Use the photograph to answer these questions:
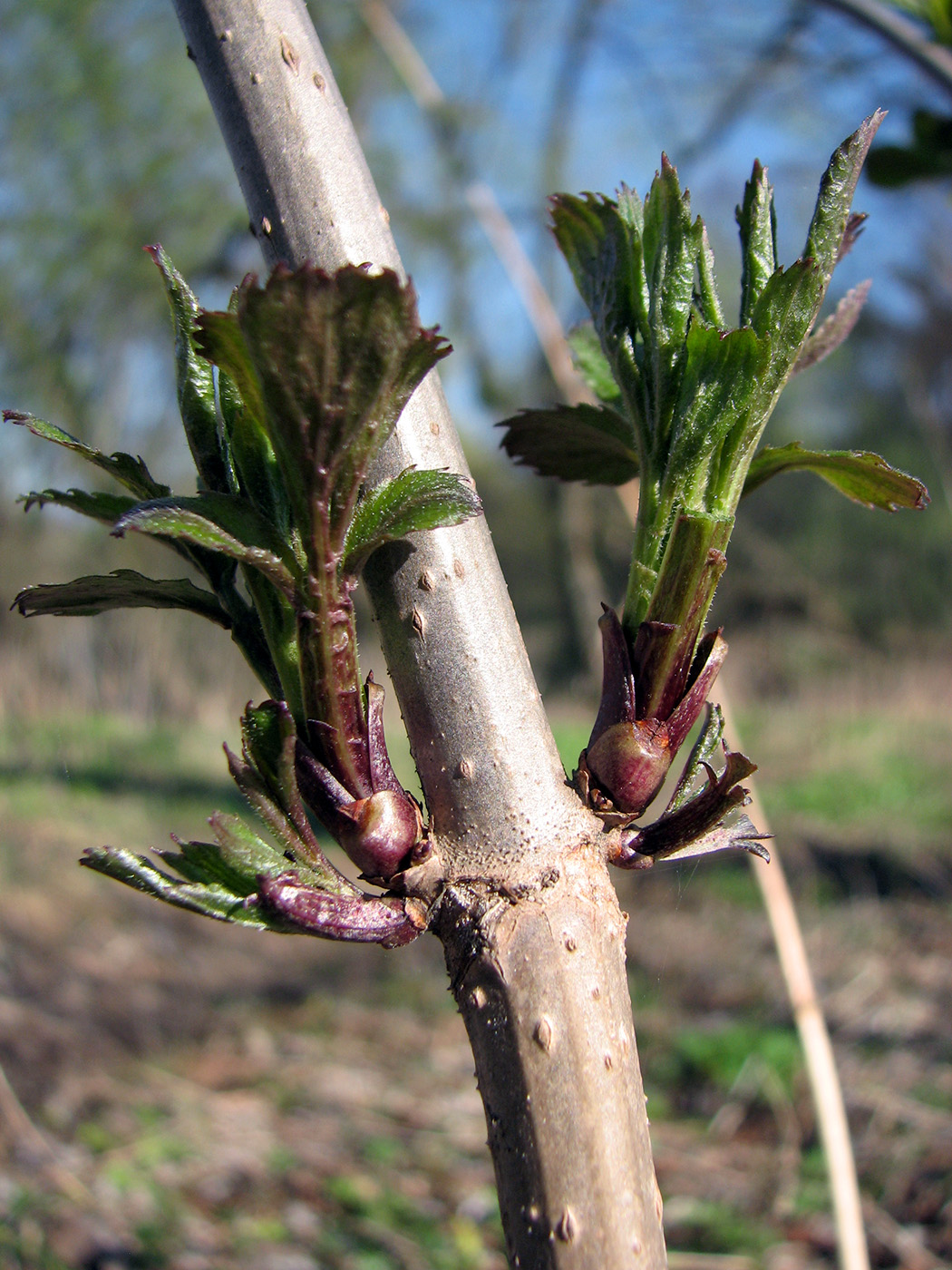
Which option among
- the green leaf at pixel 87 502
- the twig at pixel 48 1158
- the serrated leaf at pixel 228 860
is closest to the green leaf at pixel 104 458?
the green leaf at pixel 87 502

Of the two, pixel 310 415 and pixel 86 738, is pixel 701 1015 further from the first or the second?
pixel 86 738

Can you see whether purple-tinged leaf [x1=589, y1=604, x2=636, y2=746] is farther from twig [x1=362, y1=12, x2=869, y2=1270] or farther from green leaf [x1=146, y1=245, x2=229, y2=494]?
twig [x1=362, y1=12, x2=869, y2=1270]

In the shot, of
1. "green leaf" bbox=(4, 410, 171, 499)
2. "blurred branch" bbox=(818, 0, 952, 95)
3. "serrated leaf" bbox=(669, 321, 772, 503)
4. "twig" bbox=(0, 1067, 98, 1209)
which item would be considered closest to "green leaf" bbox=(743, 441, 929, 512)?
"serrated leaf" bbox=(669, 321, 772, 503)

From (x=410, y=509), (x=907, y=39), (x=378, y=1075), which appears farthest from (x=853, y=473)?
(x=378, y=1075)

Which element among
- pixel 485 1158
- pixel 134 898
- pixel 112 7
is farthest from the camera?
pixel 112 7

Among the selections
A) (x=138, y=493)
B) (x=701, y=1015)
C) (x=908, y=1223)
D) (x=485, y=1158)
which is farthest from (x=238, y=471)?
(x=701, y=1015)

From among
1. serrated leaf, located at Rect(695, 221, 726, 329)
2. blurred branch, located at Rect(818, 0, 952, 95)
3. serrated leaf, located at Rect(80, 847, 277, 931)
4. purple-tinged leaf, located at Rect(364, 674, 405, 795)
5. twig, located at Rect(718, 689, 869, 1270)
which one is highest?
blurred branch, located at Rect(818, 0, 952, 95)
